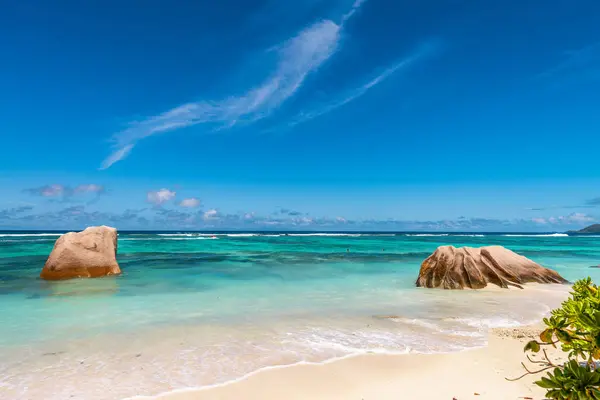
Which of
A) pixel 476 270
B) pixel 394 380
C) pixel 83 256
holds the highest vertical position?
pixel 83 256

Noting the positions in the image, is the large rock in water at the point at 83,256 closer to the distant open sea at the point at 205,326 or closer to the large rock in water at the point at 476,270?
the distant open sea at the point at 205,326

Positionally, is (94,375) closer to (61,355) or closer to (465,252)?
(61,355)

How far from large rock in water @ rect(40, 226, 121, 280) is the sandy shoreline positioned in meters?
A: 14.0

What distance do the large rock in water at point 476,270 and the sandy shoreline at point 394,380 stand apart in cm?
761

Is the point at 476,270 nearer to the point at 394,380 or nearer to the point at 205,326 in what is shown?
the point at 394,380

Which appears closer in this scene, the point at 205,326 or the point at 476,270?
the point at 205,326

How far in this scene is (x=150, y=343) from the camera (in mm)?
7141

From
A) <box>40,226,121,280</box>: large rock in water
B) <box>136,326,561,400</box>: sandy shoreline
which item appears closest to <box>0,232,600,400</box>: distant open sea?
<box>136,326,561,400</box>: sandy shoreline

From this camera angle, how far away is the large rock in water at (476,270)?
14008 mm

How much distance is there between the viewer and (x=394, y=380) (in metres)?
5.49

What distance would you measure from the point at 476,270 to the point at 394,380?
10.4 metres

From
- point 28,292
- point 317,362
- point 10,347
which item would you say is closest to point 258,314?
point 317,362

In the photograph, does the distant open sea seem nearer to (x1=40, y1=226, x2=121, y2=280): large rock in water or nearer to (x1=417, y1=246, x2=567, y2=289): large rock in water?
(x1=417, y1=246, x2=567, y2=289): large rock in water

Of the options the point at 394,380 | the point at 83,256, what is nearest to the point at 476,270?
the point at 394,380
